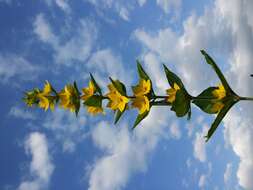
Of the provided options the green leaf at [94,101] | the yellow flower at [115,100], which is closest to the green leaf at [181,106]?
the yellow flower at [115,100]

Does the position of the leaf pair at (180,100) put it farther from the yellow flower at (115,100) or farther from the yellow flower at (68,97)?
the yellow flower at (68,97)

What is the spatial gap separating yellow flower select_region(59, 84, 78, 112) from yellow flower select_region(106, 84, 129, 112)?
134 cm

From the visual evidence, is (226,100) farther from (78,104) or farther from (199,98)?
(78,104)

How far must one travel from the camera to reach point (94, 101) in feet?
23.5

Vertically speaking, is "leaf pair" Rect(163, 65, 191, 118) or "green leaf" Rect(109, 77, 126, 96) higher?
"green leaf" Rect(109, 77, 126, 96)

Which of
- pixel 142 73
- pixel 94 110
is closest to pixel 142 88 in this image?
pixel 142 73

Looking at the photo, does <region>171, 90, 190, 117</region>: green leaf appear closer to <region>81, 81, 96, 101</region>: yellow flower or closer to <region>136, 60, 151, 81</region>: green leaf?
<region>136, 60, 151, 81</region>: green leaf

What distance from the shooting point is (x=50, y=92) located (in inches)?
329

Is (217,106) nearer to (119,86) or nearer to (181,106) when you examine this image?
(181,106)

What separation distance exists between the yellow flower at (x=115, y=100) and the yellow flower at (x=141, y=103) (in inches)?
6.7

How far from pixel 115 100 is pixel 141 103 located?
0.53 metres

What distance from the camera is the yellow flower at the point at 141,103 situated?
6.36 m

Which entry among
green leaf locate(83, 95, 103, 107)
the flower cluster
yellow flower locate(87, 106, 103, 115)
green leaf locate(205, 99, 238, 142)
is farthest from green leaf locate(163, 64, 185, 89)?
yellow flower locate(87, 106, 103, 115)

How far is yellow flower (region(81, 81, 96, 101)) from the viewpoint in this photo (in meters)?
7.16
